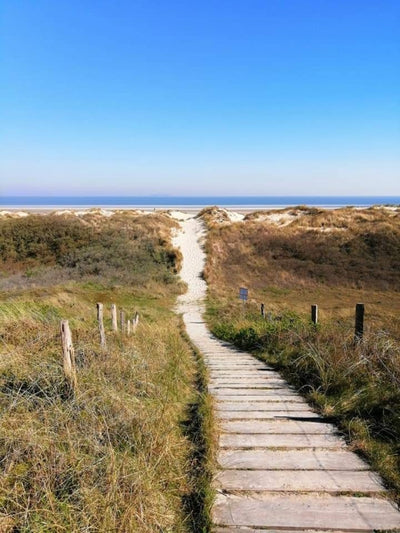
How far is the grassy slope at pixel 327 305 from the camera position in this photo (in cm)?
455

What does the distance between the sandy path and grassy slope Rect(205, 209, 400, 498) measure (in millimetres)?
247

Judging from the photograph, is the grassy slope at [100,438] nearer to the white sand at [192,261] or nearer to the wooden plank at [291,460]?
the wooden plank at [291,460]

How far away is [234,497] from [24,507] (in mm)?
1395

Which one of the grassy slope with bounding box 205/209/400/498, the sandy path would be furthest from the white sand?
the sandy path

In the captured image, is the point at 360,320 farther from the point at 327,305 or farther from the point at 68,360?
the point at 327,305

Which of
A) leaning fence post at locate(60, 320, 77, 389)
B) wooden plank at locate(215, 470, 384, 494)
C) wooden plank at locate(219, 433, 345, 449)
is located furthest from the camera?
leaning fence post at locate(60, 320, 77, 389)

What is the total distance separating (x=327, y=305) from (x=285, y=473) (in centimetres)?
1831

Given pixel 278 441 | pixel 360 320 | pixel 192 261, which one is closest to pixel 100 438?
pixel 278 441

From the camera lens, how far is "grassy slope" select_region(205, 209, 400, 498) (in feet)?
14.9

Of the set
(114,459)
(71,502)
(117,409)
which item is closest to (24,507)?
(71,502)

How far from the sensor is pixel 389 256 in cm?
3033

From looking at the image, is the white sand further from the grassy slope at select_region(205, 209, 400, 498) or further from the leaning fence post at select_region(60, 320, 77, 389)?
the leaning fence post at select_region(60, 320, 77, 389)

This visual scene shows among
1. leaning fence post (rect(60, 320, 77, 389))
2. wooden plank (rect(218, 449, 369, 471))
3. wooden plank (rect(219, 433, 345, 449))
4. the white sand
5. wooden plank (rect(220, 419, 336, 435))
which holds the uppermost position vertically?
leaning fence post (rect(60, 320, 77, 389))

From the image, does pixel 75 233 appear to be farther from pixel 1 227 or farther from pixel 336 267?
pixel 336 267
